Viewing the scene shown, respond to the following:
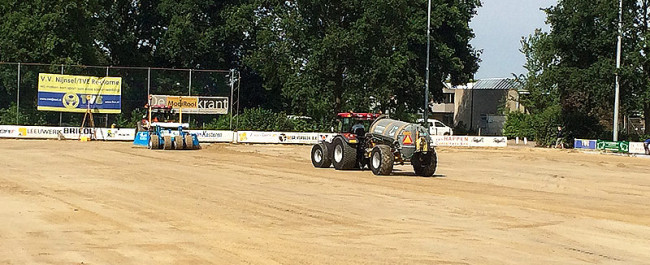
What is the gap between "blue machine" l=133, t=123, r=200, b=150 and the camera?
124 ft

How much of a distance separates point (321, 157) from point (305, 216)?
1335 centimetres

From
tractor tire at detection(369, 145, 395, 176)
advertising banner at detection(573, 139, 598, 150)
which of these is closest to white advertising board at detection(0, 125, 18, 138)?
tractor tire at detection(369, 145, 395, 176)

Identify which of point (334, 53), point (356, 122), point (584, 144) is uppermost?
point (334, 53)

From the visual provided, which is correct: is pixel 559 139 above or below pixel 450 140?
above

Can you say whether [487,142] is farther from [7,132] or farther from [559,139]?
[7,132]

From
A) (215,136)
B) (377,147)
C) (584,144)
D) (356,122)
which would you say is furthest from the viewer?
(584,144)

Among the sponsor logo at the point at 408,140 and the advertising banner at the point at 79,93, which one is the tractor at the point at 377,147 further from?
the advertising banner at the point at 79,93

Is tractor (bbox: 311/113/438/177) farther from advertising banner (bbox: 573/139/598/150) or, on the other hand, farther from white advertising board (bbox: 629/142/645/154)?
advertising banner (bbox: 573/139/598/150)

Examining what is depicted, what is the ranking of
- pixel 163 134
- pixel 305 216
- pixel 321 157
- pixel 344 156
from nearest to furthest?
1. pixel 305 216
2. pixel 344 156
3. pixel 321 157
4. pixel 163 134

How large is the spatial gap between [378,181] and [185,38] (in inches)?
1672

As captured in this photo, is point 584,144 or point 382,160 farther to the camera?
point 584,144

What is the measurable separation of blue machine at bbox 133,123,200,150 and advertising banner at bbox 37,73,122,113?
410 inches

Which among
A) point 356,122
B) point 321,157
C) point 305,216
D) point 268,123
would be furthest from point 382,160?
point 268,123

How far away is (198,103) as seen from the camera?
50.4 m
